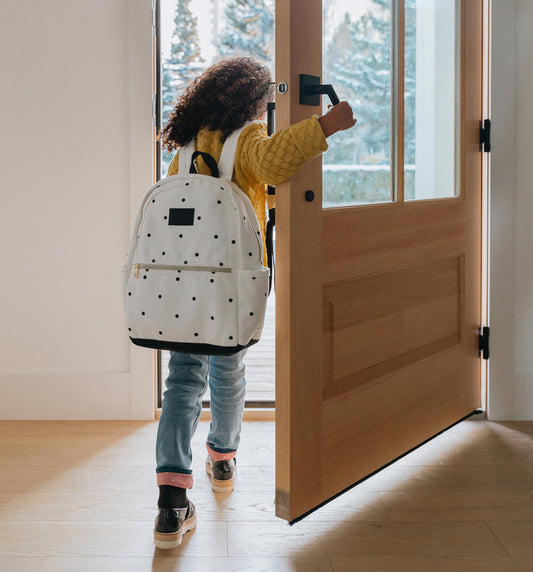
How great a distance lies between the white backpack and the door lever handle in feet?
0.53

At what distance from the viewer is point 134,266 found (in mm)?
1608

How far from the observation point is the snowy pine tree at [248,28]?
3.37 metres

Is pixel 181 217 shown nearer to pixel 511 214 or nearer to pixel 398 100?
pixel 398 100

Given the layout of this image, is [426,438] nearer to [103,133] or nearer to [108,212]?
[108,212]

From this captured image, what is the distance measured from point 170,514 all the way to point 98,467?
1.71 feet

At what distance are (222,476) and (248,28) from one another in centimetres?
226

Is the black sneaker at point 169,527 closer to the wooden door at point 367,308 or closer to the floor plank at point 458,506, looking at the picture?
the wooden door at point 367,308

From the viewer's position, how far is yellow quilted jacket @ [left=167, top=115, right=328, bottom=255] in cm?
147

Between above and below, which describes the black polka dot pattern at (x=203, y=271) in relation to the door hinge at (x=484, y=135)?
below

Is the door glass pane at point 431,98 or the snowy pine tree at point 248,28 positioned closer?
the door glass pane at point 431,98

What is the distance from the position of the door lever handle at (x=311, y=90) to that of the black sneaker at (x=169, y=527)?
0.93m

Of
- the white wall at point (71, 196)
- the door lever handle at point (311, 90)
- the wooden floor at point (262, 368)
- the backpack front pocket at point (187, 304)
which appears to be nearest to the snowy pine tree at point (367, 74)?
the door lever handle at point (311, 90)

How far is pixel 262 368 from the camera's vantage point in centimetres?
360

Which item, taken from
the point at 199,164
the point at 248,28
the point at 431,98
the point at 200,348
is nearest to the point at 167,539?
the point at 200,348
